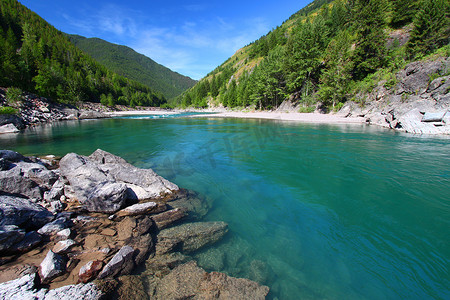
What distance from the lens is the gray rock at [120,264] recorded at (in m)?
3.48

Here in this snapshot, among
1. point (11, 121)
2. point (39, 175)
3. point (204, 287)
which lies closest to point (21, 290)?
point (204, 287)

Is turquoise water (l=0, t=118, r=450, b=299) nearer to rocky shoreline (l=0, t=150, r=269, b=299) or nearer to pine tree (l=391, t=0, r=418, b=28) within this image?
rocky shoreline (l=0, t=150, r=269, b=299)

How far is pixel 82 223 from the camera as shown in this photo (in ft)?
17.4

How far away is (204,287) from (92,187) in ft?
20.0

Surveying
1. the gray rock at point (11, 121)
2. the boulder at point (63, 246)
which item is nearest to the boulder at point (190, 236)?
the boulder at point (63, 246)

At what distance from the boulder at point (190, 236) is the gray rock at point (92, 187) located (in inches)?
90.8

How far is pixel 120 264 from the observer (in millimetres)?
3660

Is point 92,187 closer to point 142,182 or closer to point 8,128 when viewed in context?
point 142,182

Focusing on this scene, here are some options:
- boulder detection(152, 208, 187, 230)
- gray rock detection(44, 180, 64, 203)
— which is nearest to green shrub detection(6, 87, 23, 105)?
gray rock detection(44, 180, 64, 203)

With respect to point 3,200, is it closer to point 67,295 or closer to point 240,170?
point 67,295

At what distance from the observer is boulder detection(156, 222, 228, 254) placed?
4523mm

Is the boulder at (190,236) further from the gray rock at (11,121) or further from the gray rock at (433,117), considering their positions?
the gray rock at (11,121)

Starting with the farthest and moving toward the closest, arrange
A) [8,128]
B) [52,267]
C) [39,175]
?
[8,128] < [39,175] < [52,267]

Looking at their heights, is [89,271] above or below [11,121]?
below
